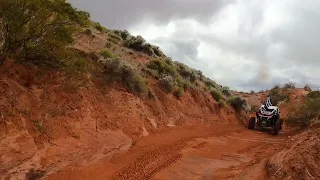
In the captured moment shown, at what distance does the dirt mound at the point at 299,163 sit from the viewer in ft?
29.4

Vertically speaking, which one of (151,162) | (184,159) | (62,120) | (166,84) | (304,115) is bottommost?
(151,162)

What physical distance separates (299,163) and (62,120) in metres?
7.15

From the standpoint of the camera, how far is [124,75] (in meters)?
16.9

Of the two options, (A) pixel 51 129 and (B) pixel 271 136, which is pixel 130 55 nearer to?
(B) pixel 271 136

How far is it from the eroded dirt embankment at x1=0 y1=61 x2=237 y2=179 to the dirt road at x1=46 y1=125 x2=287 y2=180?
528mm

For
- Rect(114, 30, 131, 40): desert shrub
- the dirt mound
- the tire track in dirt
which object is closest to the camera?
the dirt mound

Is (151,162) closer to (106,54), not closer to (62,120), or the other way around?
(62,120)

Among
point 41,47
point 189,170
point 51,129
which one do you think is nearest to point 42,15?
point 41,47

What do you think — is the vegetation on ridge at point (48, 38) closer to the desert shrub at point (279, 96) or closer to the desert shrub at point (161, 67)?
the desert shrub at point (161, 67)

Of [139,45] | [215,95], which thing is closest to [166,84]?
[139,45]

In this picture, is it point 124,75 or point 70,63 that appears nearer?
point 70,63

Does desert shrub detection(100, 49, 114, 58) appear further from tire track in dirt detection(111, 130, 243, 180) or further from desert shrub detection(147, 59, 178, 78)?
tire track in dirt detection(111, 130, 243, 180)

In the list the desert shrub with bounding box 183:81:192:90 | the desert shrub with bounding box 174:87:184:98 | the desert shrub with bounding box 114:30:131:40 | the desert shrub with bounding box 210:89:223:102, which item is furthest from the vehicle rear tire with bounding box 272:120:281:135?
the desert shrub with bounding box 114:30:131:40

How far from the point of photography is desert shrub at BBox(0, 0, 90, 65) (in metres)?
11.7
